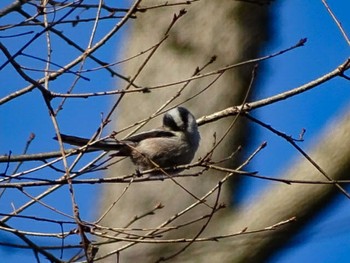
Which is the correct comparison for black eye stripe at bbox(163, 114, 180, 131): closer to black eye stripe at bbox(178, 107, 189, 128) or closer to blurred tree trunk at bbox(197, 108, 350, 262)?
black eye stripe at bbox(178, 107, 189, 128)

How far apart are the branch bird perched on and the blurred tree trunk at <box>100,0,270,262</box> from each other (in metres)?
0.05

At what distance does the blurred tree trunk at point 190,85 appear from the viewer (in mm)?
2750

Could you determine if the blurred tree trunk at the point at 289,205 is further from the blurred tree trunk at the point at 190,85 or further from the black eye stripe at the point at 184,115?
the black eye stripe at the point at 184,115

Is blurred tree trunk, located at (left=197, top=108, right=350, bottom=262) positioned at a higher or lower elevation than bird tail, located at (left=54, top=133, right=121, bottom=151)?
lower

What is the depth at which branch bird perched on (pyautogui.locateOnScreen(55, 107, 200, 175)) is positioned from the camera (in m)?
2.84

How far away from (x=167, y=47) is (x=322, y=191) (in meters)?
0.89

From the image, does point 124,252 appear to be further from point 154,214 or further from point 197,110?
point 197,110

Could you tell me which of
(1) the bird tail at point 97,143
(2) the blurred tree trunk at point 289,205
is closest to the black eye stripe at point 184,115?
(1) the bird tail at point 97,143

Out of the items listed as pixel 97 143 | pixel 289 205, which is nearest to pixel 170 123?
pixel 97 143

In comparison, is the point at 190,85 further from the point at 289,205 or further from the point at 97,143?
the point at 289,205

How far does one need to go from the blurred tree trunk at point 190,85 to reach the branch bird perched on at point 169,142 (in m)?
0.05

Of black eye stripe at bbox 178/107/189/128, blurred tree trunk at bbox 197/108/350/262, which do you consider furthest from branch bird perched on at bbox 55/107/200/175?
blurred tree trunk at bbox 197/108/350/262

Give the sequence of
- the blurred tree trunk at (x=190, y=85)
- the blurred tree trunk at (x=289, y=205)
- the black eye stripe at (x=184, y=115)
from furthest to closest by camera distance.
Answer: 1. the black eye stripe at (x=184, y=115)
2. the blurred tree trunk at (x=190, y=85)
3. the blurred tree trunk at (x=289, y=205)

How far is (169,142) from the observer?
2.98 meters
